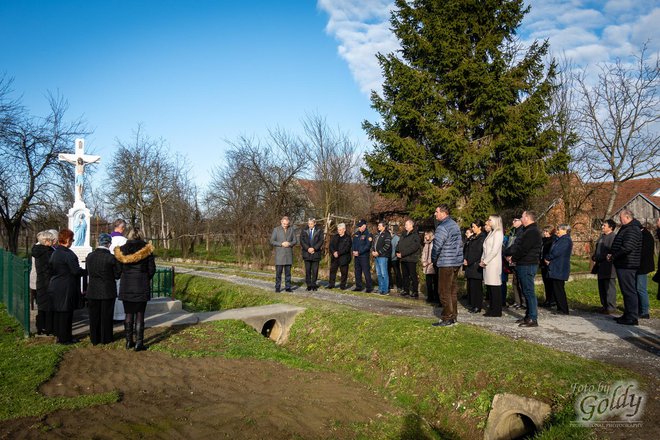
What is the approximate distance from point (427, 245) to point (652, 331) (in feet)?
16.5

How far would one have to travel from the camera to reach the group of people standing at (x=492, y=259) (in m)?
7.70

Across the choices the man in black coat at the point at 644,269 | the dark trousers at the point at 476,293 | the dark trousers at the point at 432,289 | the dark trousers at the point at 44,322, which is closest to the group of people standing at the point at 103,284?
the dark trousers at the point at 44,322

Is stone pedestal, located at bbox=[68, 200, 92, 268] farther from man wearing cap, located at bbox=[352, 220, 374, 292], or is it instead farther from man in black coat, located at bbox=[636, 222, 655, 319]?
man in black coat, located at bbox=[636, 222, 655, 319]

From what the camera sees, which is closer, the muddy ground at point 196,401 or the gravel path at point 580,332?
the muddy ground at point 196,401

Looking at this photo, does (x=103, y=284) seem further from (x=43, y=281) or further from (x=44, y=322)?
(x=44, y=322)

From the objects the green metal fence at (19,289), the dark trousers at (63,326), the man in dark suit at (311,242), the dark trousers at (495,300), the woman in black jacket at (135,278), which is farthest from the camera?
the man in dark suit at (311,242)

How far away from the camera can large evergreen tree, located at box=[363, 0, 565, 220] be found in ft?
54.1

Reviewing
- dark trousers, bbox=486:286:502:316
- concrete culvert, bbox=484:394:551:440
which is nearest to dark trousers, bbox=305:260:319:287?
dark trousers, bbox=486:286:502:316

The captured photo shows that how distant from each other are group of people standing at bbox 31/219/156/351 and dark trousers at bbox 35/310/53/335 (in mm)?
124

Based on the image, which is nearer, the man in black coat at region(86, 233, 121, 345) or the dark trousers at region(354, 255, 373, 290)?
the man in black coat at region(86, 233, 121, 345)

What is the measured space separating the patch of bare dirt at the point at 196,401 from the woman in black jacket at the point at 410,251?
224 inches

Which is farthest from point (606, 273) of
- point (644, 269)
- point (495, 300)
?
point (495, 300)

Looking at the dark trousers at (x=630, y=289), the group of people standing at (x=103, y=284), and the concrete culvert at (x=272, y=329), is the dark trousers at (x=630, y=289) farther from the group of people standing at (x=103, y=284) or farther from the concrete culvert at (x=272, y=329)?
the group of people standing at (x=103, y=284)

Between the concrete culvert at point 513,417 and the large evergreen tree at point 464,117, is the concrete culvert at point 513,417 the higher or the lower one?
the lower one
